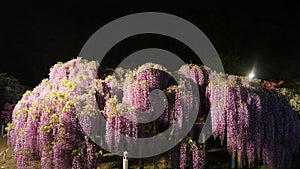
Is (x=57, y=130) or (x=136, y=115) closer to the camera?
(x=57, y=130)

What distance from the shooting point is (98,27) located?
18.0 m

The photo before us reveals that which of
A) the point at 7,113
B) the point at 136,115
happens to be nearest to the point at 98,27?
the point at 7,113

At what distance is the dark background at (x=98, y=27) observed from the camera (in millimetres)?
16766

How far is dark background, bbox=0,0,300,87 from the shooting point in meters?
16.8

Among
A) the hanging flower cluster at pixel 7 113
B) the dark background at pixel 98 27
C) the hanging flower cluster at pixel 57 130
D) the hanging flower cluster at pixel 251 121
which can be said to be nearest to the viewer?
the hanging flower cluster at pixel 57 130

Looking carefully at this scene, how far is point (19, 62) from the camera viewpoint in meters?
17.6

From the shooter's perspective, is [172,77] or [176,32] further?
[176,32]

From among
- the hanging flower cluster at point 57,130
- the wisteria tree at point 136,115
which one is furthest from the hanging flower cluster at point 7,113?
the hanging flower cluster at point 57,130

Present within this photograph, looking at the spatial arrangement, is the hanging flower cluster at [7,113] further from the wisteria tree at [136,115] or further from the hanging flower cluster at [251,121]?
the hanging flower cluster at [251,121]

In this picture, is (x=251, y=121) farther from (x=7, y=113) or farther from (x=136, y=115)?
(x=7, y=113)

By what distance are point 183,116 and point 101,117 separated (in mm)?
1661

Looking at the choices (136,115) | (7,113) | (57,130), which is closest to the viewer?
(57,130)

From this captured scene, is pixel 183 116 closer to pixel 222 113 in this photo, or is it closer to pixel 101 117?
pixel 222 113

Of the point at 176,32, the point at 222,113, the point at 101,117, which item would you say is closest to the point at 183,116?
the point at 222,113
